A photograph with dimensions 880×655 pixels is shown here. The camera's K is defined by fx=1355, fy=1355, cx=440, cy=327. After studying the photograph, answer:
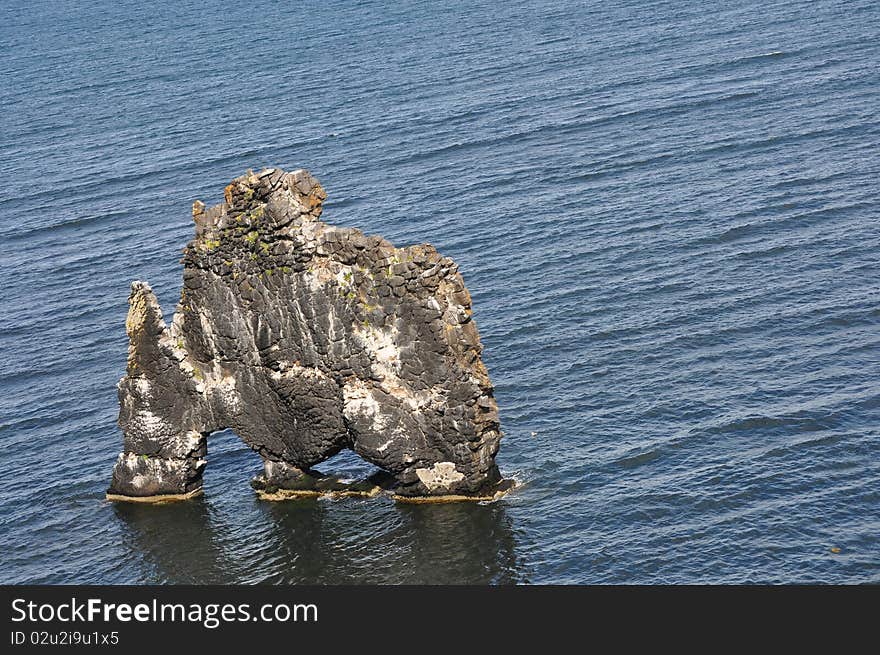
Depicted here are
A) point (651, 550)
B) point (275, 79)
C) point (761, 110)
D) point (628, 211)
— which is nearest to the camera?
point (651, 550)

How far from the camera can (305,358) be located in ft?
254

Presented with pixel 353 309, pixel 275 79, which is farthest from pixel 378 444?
pixel 275 79

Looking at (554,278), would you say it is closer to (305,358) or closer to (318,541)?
(305,358)

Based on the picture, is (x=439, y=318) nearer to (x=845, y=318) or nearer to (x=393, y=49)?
(x=845, y=318)

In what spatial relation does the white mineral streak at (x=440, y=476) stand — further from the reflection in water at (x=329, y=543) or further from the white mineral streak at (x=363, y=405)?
the white mineral streak at (x=363, y=405)

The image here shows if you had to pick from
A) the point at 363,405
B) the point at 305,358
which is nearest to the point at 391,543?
the point at 363,405

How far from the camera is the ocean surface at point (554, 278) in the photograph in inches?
2931

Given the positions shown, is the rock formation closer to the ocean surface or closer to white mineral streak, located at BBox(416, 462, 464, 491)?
white mineral streak, located at BBox(416, 462, 464, 491)

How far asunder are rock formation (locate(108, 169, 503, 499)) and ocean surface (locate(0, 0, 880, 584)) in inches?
134

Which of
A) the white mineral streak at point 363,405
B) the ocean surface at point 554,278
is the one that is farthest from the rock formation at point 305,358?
the ocean surface at point 554,278

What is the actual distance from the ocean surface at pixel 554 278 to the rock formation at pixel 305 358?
340 centimetres

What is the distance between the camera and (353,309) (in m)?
75.1

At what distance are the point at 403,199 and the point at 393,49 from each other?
70945 millimetres

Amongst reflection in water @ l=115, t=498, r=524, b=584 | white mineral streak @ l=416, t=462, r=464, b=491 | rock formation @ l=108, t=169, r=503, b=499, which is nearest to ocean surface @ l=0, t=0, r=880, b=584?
reflection in water @ l=115, t=498, r=524, b=584
